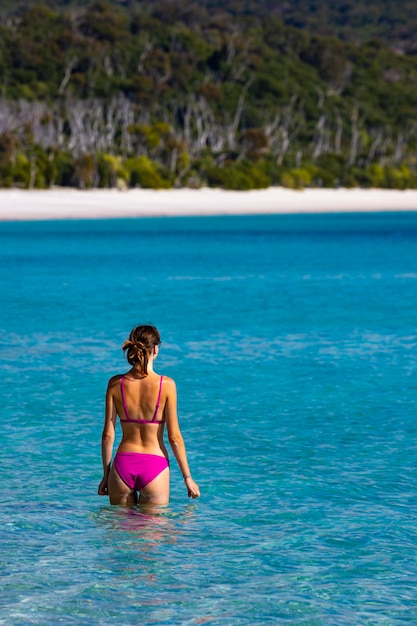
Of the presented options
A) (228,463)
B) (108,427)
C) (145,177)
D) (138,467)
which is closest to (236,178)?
(145,177)

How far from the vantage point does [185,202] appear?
76.1 metres

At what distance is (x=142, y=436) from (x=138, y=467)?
0.21m

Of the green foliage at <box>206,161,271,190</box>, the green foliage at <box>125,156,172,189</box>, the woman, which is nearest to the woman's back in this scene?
the woman

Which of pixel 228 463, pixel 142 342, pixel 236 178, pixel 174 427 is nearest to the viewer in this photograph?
pixel 142 342

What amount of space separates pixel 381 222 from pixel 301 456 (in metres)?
55.6

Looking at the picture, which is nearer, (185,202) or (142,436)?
(142,436)

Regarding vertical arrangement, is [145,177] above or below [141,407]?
below

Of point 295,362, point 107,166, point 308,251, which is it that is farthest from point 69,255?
point 107,166

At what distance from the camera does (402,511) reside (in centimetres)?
916

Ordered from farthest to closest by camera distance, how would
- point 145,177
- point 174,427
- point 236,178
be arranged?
point 236,178 → point 145,177 → point 174,427

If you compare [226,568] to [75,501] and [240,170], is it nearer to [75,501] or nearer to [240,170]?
[75,501]

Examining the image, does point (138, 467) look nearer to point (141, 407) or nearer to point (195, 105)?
point (141, 407)

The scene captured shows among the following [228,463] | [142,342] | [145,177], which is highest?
[142,342]

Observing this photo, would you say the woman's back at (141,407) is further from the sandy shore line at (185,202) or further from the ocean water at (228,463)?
the sandy shore line at (185,202)
